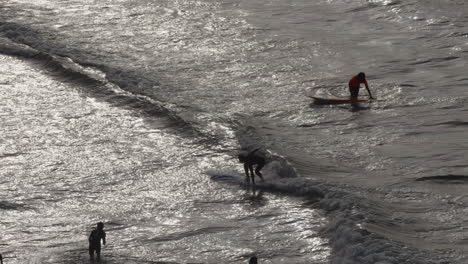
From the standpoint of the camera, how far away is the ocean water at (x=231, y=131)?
882 inches

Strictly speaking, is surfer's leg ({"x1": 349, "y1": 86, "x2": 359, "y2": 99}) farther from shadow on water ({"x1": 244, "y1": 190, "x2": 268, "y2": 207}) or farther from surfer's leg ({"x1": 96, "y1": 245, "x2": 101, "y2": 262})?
surfer's leg ({"x1": 96, "y1": 245, "x2": 101, "y2": 262})

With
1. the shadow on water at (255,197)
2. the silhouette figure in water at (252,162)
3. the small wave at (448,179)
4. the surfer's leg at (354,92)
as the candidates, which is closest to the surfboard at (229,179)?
the silhouette figure in water at (252,162)

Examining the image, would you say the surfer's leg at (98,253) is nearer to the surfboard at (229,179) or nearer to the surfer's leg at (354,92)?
the surfboard at (229,179)

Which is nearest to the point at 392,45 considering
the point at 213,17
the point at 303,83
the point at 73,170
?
the point at 303,83

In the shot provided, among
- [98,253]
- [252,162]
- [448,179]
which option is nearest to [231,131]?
[252,162]

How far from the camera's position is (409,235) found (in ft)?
72.4

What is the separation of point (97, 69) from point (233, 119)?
8.44 m

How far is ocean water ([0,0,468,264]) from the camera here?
2239cm

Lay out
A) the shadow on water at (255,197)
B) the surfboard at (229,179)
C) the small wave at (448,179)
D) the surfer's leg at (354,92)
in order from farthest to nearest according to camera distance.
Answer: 1. the surfer's leg at (354,92)
2. the surfboard at (229,179)
3. the small wave at (448,179)
4. the shadow on water at (255,197)

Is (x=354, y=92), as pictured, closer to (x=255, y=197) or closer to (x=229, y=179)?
(x=229, y=179)

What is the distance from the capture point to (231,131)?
30312mm

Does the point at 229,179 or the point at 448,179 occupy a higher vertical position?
the point at 229,179

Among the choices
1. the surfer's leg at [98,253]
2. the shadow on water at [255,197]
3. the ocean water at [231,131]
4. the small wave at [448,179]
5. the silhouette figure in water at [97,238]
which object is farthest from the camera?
the small wave at [448,179]

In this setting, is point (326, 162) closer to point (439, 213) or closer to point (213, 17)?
point (439, 213)
